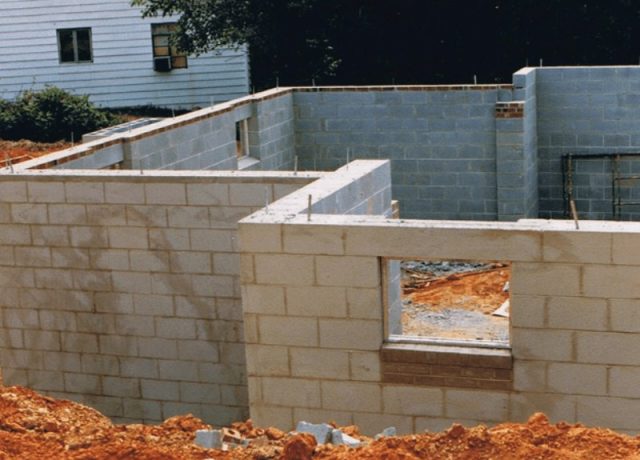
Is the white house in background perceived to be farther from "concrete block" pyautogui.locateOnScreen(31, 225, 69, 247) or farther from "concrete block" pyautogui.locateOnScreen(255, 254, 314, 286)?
"concrete block" pyautogui.locateOnScreen(255, 254, 314, 286)

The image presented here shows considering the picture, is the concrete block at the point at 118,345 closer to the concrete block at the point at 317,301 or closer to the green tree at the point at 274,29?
the concrete block at the point at 317,301

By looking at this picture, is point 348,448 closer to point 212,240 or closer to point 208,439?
point 208,439

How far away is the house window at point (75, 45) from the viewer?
29922 millimetres

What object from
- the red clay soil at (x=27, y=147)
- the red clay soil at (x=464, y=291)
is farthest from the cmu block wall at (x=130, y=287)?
the red clay soil at (x=27, y=147)

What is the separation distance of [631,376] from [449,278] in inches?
337

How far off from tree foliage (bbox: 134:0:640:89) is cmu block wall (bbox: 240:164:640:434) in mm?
15915

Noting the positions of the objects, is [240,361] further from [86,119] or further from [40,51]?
[40,51]

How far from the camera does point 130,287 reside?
11570 mm

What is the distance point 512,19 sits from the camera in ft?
Answer: 78.5

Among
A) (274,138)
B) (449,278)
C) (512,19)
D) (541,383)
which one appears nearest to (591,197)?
(449,278)

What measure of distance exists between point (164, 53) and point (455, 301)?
53.2ft

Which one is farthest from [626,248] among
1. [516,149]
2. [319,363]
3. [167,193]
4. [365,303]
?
[516,149]

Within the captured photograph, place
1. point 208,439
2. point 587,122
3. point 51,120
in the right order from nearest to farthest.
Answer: point 208,439
point 587,122
point 51,120

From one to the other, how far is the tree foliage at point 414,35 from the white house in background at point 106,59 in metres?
3.53
